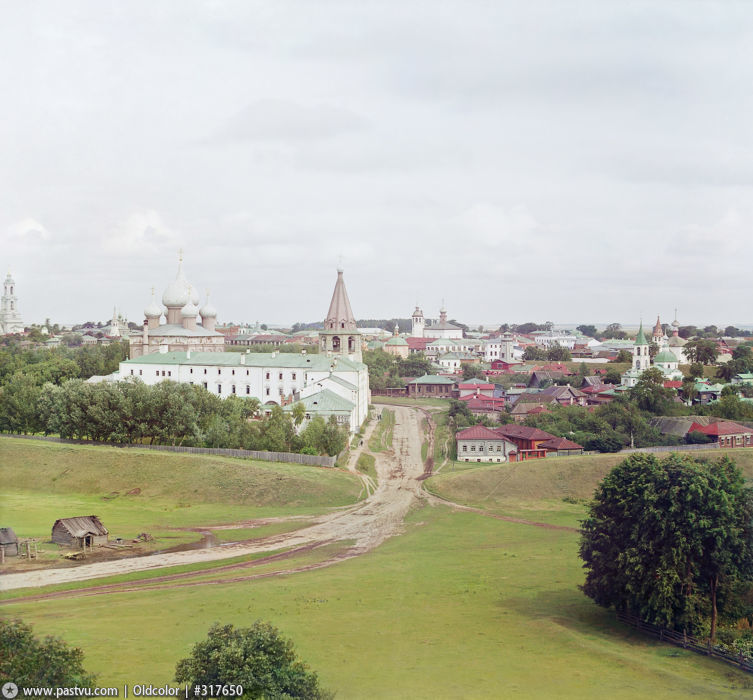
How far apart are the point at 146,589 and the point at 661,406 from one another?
2377 inches

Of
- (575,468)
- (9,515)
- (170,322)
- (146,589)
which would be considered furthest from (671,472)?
(170,322)

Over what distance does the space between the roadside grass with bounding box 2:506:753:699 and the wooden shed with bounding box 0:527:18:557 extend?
26.3 ft

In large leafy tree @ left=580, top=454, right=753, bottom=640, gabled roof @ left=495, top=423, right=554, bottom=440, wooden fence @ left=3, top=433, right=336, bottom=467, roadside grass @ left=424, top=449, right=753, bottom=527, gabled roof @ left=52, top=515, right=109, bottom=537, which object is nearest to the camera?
large leafy tree @ left=580, top=454, right=753, bottom=640

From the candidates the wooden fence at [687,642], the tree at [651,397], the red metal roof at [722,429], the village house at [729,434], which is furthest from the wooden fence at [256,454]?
the tree at [651,397]

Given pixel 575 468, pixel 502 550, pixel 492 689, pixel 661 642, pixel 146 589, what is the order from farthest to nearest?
pixel 575 468
pixel 502 550
pixel 146 589
pixel 661 642
pixel 492 689

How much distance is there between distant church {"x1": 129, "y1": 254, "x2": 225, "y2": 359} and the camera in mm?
85438

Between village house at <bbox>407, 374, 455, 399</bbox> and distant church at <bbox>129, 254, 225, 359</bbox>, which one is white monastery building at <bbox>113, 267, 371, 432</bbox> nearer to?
distant church at <bbox>129, 254, 225, 359</bbox>

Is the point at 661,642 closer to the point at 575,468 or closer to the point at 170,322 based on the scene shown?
the point at 575,468

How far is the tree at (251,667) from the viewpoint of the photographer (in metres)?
17.4

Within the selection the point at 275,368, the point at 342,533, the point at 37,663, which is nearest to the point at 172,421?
the point at 275,368

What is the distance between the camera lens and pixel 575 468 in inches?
2163

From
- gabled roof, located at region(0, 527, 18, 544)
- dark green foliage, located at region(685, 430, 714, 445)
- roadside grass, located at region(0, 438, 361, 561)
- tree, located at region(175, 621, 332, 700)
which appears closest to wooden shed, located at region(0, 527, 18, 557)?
gabled roof, located at region(0, 527, 18, 544)

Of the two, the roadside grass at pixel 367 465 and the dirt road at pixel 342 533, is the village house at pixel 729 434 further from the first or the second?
the roadside grass at pixel 367 465

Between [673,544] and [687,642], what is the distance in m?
3.63
